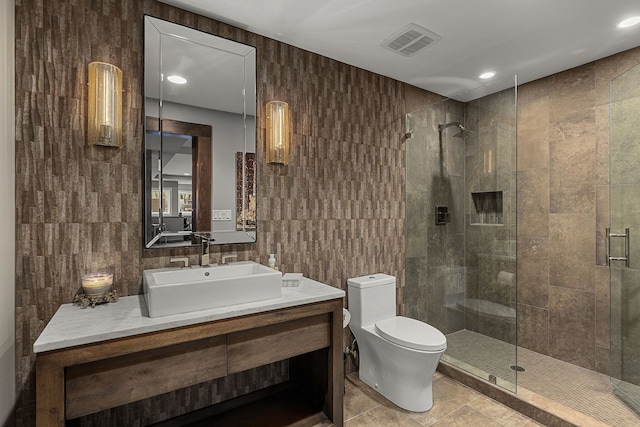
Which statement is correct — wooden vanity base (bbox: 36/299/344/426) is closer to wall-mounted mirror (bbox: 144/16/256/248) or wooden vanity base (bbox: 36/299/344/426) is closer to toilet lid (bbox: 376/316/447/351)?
toilet lid (bbox: 376/316/447/351)

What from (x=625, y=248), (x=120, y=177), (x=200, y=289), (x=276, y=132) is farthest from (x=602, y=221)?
(x=120, y=177)

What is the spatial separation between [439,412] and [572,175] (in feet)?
6.92

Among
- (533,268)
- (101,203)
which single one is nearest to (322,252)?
(101,203)

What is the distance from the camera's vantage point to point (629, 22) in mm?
2113

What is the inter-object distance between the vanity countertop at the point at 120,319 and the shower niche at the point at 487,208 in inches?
64.0

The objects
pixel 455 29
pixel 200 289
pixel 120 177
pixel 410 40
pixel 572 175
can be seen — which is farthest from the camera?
pixel 572 175

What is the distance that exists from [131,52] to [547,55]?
286 centimetres

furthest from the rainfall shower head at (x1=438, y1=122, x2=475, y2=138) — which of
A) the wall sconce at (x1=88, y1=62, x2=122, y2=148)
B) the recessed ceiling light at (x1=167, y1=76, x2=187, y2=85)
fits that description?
the wall sconce at (x1=88, y1=62, x2=122, y2=148)

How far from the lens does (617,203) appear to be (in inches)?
91.6

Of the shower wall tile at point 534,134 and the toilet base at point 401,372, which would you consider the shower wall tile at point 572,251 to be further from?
the toilet base at point 401,372

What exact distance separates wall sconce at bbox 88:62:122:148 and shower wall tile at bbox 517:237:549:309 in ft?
10.7

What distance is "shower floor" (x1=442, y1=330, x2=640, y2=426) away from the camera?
210 centimetres

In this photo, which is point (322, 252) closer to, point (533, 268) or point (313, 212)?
point (313, 212)

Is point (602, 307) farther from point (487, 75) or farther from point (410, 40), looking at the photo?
point (410, 40)
